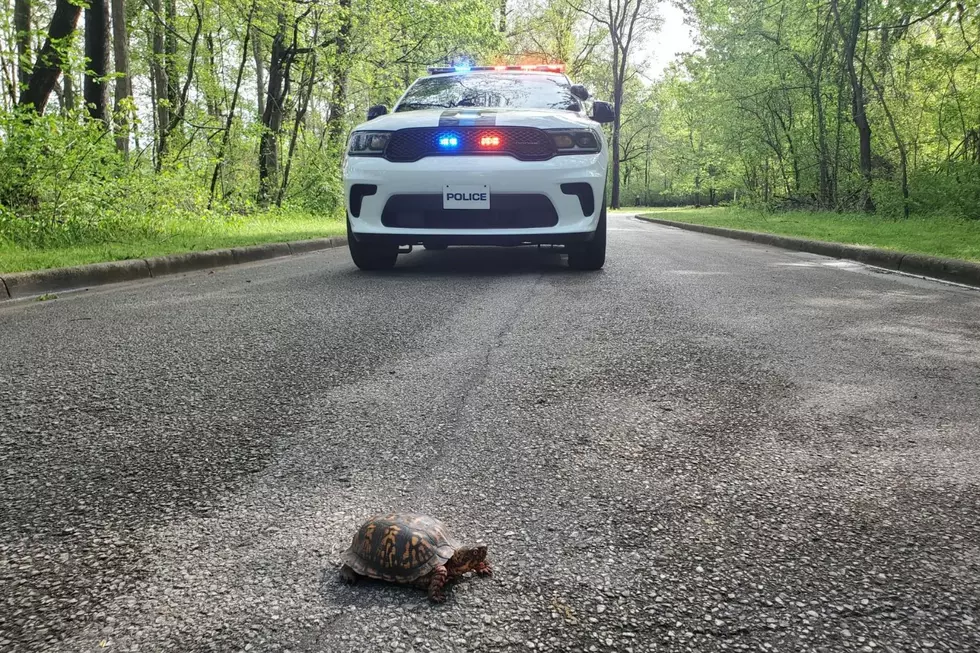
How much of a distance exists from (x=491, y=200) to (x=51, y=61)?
24.3 ft

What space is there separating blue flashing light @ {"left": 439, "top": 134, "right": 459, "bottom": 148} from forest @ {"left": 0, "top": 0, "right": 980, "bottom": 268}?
4.64 meters

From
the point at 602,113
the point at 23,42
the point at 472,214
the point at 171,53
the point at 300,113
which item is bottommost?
the point at 472,214

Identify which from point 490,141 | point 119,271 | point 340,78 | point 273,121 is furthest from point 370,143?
point 340,78

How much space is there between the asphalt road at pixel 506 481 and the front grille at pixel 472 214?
2132 mm

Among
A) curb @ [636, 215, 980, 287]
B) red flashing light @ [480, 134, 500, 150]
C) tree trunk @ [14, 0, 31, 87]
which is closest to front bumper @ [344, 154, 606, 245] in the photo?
red flashing light @ [480, 134, 500, 150]

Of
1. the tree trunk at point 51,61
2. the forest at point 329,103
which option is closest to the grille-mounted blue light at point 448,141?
the forest at point 329,103

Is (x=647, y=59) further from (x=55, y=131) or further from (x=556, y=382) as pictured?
(x=556, y=382)

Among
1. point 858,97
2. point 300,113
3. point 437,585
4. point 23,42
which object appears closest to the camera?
point 437,585

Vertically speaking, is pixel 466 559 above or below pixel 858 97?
below

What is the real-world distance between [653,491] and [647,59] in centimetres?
4202

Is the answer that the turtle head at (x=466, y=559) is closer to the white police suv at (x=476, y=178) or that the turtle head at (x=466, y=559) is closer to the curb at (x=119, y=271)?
the white police suv at (x=476, y=178)

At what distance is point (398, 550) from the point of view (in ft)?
4.72

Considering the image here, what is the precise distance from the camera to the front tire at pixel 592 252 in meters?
6.60

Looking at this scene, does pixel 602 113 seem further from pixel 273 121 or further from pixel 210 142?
pixel 273 121
